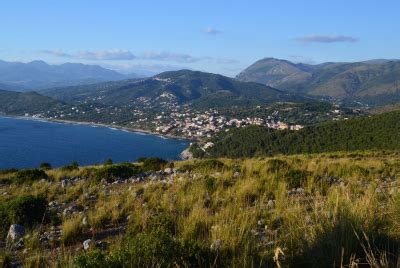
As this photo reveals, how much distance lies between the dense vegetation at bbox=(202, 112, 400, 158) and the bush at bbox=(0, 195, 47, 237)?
169ft

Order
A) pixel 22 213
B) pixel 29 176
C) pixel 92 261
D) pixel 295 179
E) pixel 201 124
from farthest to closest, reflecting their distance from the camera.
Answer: pixel 201 124, pixel 29 176, pixel 295 179, pixel 22 213, pixel 92 261

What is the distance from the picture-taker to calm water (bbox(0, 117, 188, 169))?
93.8 meters

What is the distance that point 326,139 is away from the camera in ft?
236

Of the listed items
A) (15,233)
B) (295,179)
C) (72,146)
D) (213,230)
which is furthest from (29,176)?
(72,146)

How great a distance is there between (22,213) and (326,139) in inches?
2744

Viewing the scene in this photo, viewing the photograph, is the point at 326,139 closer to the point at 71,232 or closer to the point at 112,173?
the point at 112,173

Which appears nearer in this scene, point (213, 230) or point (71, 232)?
point (213, 230)

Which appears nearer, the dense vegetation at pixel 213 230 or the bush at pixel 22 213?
the dense vegetation at pixel 213 230

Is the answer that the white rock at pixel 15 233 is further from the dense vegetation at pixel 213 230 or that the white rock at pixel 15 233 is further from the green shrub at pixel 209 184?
the green shrub at pixel 209 184

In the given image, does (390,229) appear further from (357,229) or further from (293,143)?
(293,143)

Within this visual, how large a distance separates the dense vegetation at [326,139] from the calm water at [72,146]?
15.2 metres

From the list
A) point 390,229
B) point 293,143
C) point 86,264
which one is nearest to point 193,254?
point 86,264

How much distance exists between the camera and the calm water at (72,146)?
308 ft

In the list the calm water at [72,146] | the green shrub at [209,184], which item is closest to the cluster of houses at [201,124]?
the calm water at [72,146]
